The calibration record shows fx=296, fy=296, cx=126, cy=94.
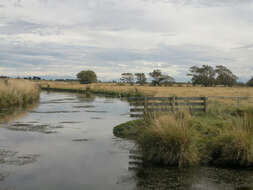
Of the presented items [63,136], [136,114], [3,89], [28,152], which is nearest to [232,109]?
[136,114]

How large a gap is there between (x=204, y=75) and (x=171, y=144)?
10725 centimetres

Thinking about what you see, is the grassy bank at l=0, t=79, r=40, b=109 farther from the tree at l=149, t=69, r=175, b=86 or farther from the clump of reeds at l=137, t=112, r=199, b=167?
the tree at l=149, t=69, r=175, b=86

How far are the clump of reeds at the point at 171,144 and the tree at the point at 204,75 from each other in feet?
344

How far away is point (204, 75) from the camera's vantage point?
11281cm

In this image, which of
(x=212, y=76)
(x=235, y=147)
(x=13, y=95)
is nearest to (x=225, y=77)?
(x=212, y=76)

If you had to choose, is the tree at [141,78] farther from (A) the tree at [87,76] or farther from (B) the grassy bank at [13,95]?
(B) the grassy bank at [13,95]

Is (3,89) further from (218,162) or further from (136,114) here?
(218,162)

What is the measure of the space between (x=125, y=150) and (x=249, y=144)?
191 inches

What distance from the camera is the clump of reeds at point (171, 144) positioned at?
9.72m

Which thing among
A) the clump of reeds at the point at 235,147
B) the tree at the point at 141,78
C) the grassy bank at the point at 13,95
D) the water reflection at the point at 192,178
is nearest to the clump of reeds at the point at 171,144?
the water reflection at the point at 192,178

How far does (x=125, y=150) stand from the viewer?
1214 centimetres

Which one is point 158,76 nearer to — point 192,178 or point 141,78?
point 141,78

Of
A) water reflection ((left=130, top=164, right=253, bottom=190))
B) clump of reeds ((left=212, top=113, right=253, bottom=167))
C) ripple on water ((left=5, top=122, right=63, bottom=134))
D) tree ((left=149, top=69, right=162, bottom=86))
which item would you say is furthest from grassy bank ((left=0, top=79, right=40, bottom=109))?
tree ((left=149, top=69, right=162, bottom=86))

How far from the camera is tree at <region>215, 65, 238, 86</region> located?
11238 cm
